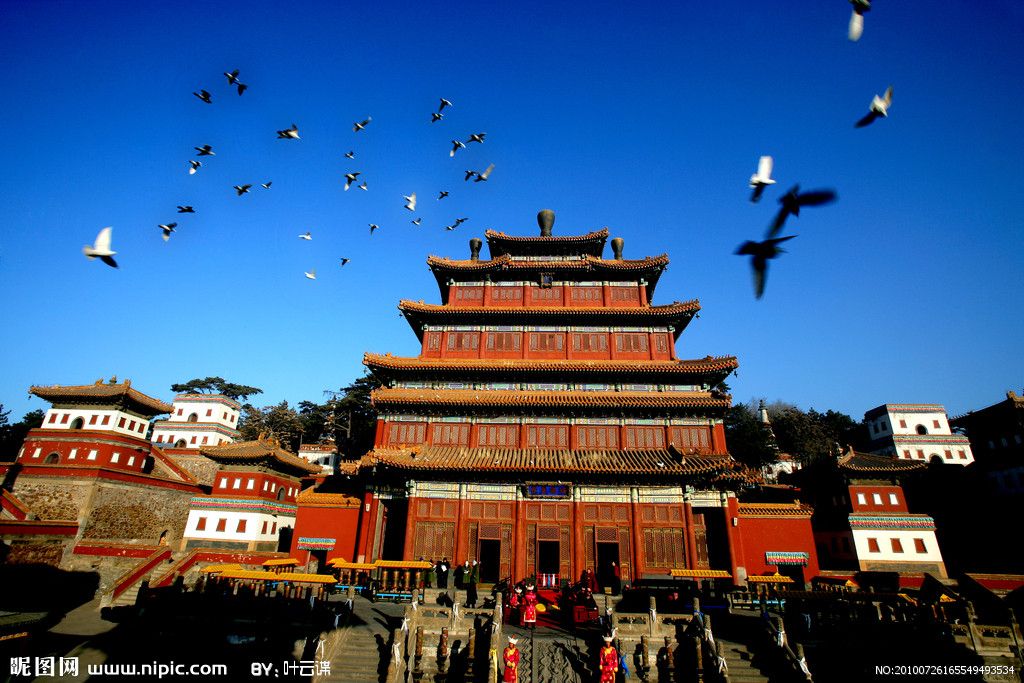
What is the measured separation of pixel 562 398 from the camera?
26969 mm

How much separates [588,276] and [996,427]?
35403 mm

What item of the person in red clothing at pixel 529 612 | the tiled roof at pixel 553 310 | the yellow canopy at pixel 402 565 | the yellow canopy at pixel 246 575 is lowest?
the person in red clothing at pixel 529 612

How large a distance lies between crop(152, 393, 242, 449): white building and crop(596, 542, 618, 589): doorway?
Result: 1979 inches

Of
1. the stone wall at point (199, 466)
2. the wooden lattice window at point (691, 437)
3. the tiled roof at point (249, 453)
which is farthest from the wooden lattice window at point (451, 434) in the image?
the stone wall at point (199, 466)

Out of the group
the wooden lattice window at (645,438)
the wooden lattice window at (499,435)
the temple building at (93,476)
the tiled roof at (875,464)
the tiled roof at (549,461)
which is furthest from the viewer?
the temple building at (93,476)

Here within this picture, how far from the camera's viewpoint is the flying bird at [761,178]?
22.6 ft

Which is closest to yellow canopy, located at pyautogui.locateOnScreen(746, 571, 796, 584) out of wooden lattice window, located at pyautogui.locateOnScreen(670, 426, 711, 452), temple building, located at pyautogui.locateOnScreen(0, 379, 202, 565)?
wooden lattice window, located at pyautogui.locateOnScreen(670, 426, 711, 452)

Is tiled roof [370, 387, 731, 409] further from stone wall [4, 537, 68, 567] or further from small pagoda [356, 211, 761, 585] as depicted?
stone wall [4, 537, 68, 567]

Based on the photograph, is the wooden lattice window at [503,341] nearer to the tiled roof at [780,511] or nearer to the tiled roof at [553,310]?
the tiled roof at [553,310]

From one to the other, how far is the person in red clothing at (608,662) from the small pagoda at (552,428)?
25.3 feet

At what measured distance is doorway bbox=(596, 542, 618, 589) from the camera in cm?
2381

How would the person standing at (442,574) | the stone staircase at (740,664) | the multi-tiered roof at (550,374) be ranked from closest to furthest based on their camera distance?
the stone staircase at (740,664) < the person standing at (442,574) < the multi-tiered roof at (550,374)

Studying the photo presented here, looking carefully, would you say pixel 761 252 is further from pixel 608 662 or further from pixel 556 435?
pixel 556 435

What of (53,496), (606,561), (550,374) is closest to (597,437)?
(550,374)
